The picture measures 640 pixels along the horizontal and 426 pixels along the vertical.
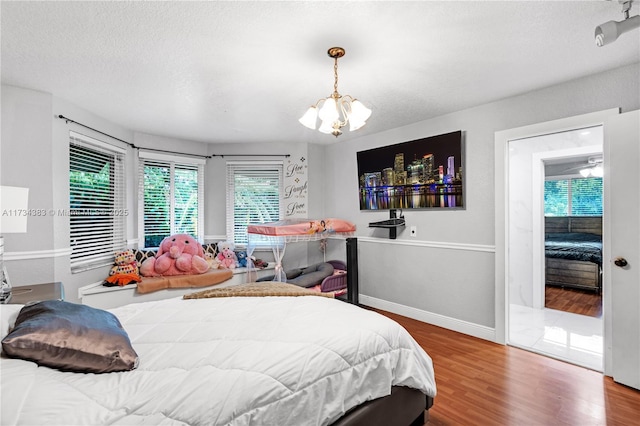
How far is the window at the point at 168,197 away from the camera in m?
4.18

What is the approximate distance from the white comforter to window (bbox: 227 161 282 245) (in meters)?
2.78

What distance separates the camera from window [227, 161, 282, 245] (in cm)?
476

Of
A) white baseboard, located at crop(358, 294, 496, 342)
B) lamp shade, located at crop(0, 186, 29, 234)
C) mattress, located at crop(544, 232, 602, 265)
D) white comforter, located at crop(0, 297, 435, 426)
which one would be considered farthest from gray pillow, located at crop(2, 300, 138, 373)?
mattress, located at crop(544, 232, 602, 265)

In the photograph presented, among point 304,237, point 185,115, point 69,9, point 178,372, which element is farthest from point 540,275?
point 69,9

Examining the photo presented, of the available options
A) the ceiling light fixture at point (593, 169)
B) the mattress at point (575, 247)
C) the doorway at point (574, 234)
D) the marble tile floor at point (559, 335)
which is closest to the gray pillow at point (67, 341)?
the marble tile floor at point (559, 335)

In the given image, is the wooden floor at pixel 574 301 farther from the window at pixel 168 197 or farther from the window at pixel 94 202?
the window at pixel 94 202

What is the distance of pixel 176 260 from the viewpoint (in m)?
3.83

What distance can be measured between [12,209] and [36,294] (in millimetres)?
625

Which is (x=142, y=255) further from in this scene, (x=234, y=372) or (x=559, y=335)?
(x=559, y=335)

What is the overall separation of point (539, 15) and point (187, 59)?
7.38 ft

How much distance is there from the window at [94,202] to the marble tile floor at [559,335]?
4.61 m

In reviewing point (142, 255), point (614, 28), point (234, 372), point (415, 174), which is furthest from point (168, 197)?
point (614, 28)

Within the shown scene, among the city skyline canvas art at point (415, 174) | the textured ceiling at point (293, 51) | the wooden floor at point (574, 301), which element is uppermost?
the textured ceiling at point (293, 51)

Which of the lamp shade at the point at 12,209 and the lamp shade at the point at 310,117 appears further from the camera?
the lamp shade at the point at 310,117
